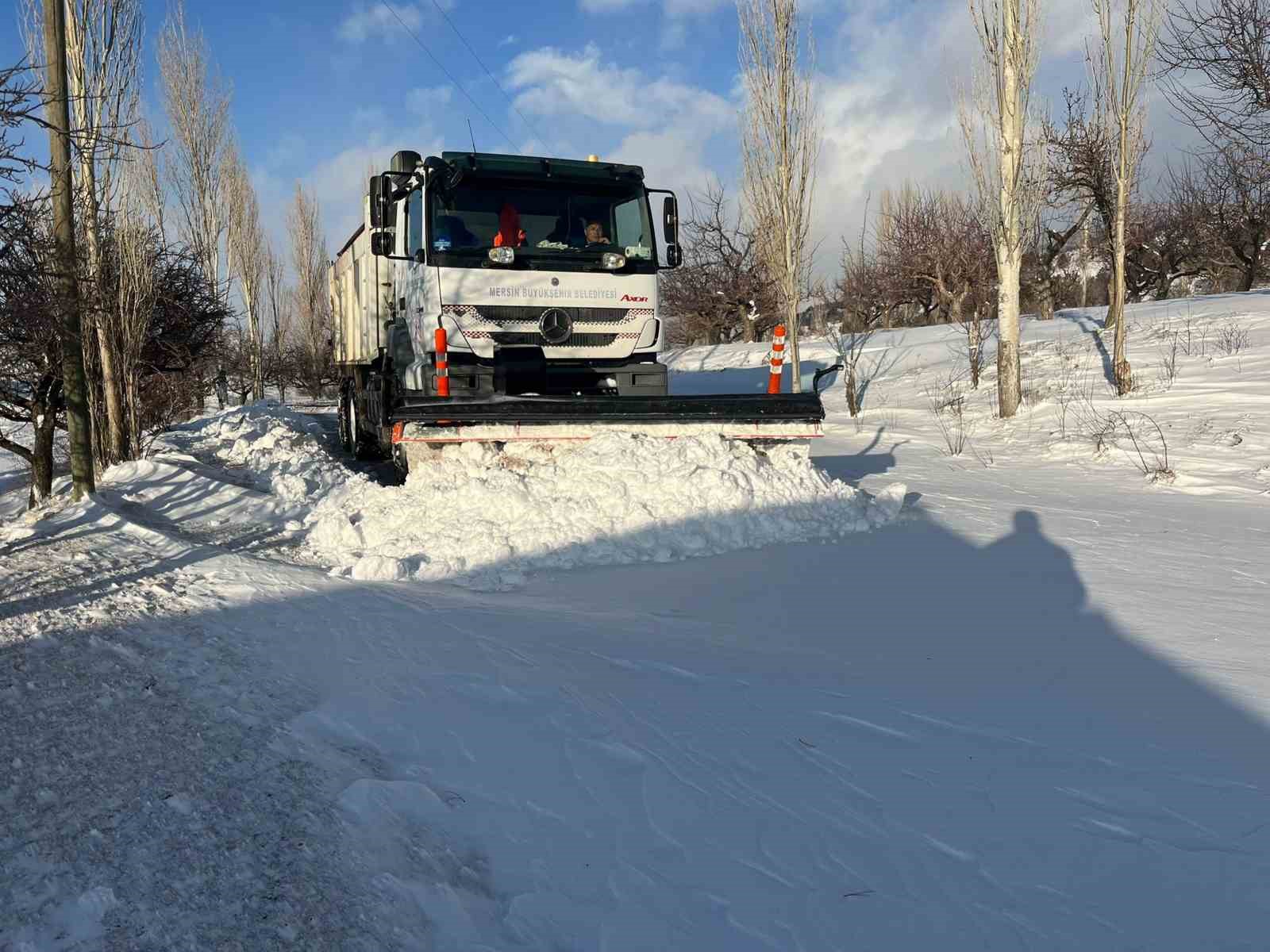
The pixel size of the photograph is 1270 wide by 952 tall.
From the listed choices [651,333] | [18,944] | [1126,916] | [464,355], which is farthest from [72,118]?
[1126,916]

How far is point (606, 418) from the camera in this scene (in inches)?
264

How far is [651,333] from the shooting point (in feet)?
26.5

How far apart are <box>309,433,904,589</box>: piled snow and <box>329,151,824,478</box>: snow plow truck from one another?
29 cm

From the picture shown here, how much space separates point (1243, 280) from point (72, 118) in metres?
30.6

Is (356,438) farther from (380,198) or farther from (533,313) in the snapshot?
(533,313)

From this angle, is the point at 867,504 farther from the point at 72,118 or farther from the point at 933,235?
the point at 933,235

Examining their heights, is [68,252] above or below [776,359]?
above

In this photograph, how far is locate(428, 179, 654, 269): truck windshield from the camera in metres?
7.45

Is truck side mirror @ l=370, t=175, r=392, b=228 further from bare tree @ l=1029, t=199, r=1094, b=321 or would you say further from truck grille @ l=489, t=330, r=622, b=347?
bare tree @ l=1029, t=199, r=1094, b=321

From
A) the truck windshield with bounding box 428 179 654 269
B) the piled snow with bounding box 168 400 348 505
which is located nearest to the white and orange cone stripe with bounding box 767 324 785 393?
the truck windshield with bounding box 428 179 654 269

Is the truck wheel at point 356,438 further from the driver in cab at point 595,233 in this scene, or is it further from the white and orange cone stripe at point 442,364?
the driver in cab at point 595,233

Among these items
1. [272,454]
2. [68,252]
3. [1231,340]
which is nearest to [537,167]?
[68,252]

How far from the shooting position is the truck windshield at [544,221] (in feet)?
24.5

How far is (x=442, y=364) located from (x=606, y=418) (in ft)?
5.12
